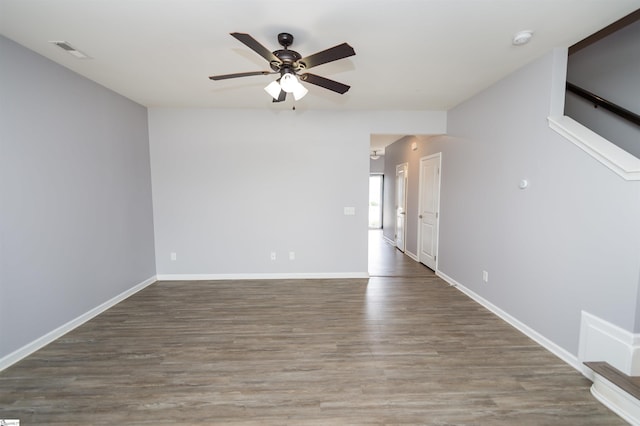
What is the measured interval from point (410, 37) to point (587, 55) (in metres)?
2.55

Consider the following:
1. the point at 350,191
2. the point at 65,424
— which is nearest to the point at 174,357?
the point at 65,424

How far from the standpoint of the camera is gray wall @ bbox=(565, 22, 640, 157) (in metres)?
2.67

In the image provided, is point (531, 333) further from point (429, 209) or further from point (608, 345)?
point (429, 209)

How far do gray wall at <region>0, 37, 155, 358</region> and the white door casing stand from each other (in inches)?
213

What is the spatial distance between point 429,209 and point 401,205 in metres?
1.66

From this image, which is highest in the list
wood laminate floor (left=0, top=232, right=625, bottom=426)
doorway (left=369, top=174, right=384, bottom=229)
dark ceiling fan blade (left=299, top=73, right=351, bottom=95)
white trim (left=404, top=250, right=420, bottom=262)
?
dark ceiling fan blade (left=299, top=73, right=351, bottom=95)

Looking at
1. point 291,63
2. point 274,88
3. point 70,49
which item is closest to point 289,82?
point 291,63

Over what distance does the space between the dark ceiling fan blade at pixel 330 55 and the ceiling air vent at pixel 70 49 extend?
2168 mm

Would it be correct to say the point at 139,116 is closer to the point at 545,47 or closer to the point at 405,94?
the point at 405,94

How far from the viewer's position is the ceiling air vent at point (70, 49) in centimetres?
227

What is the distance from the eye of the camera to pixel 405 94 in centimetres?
350

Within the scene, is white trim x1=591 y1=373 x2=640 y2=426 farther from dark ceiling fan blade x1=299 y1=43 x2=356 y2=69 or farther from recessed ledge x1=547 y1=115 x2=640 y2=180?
dark ceiling fan blade x1=299 y1=43 x2=356 y2=69

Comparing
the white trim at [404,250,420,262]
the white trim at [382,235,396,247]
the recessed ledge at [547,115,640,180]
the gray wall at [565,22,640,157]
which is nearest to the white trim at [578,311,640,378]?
the recessed ledge at [547,115,640,180]

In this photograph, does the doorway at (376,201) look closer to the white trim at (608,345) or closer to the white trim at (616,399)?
the white trim at (608,345)
